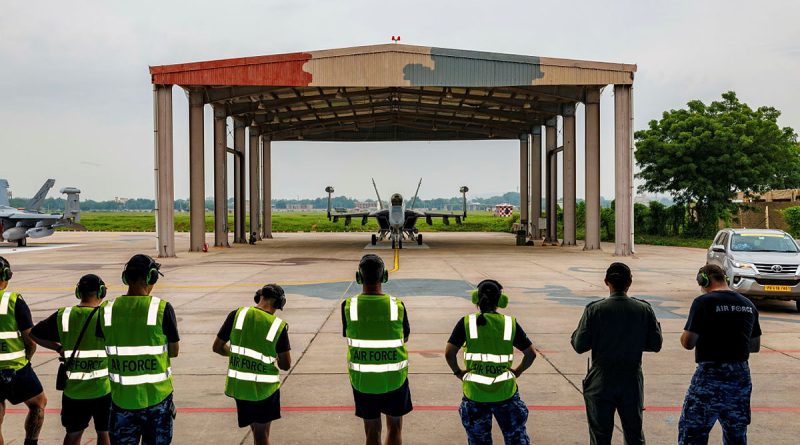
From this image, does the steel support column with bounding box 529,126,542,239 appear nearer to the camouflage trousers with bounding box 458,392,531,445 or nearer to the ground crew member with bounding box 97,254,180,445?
the camouflage trousers with bounding box 458,392,531,445

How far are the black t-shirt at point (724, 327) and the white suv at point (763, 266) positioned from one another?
10.2m

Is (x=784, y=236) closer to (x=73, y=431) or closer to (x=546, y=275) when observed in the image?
(x=546, y=275)

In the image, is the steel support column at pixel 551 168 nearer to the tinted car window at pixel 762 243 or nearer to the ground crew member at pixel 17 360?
the tinted car window at pixel 762 243

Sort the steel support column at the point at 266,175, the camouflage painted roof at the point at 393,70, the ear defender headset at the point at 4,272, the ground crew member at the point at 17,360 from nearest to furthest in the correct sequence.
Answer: the ground crew member at the point at 17,360
the ear defender headset at the point at 4,272
the camouflage painted roof at the point at 393,70
the steel support column at the point at 266,175

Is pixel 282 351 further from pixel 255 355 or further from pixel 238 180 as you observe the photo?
pixel 238 180

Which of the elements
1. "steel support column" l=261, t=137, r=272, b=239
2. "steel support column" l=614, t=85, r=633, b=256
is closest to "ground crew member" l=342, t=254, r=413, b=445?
"steel support column" l=614, t=85, r=633, b=256

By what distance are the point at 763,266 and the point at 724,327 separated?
10.6m

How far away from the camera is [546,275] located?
22.7 m

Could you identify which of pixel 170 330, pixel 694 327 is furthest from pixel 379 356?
pixel 694 327

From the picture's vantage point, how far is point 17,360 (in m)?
5.44

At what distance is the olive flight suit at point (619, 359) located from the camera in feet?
16.3

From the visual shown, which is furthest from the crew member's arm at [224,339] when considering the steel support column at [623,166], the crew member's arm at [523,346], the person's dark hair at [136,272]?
the steel support column at [623,166]

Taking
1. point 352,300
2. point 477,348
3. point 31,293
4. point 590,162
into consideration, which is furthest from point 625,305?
point 590,162

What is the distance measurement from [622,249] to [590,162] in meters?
5.74
